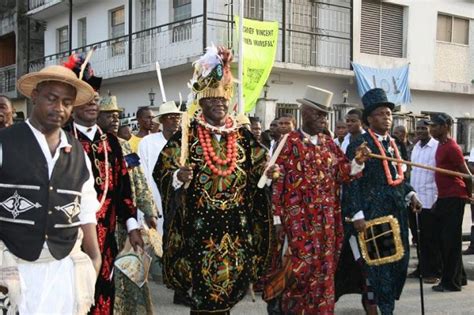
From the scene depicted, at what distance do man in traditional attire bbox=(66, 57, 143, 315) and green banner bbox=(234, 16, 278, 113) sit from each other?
10.4 metres

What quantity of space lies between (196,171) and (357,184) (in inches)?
72.2

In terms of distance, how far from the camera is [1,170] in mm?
3492

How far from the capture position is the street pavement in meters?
7.28

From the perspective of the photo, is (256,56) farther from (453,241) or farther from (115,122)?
(115,122)

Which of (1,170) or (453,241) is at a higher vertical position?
(1,170)

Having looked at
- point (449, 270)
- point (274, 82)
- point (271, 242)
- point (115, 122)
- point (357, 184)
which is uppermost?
point (274, 82)

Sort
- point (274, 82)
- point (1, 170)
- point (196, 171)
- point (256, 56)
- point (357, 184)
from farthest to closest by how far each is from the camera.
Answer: point (274, 82) < point (256, 56) < point (357, 184) < point (196, 171) < point (1, 170)

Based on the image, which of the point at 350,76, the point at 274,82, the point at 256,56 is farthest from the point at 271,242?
the point at 350,76

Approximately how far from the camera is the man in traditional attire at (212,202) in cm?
527

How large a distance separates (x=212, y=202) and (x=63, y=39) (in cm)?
2315

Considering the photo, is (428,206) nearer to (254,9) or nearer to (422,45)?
(254,9)

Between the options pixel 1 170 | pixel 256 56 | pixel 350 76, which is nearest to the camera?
pixel 1 170

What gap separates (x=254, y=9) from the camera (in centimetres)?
1994

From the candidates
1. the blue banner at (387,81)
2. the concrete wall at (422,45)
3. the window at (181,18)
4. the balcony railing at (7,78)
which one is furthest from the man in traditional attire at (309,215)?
the balcony railing at (7,78)
